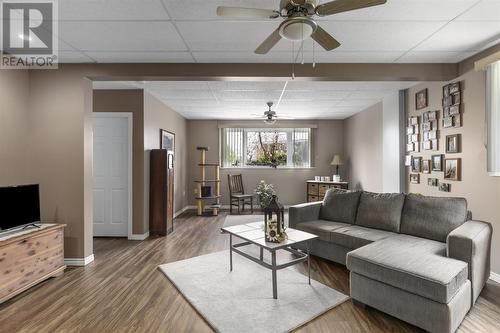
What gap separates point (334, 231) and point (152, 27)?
302cm

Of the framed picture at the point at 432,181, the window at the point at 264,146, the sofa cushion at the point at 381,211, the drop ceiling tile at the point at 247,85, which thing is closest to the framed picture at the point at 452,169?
the framed picture at the point at 432,181

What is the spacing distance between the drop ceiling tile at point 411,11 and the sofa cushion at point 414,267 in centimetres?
210

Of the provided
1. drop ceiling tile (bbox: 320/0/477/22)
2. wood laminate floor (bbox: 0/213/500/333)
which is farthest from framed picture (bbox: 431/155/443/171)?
drop ceiling tile (bbox: 320/0/477/22)

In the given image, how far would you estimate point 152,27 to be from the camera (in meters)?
2.45

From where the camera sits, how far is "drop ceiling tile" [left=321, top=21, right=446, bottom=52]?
93.4 inches

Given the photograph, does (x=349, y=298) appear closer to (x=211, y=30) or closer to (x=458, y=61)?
(x=211, y=30)

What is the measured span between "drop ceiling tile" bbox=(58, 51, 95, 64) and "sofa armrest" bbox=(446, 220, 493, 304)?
4.30 m

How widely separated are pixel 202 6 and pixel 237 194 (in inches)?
201

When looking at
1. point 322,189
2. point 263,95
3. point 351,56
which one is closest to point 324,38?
point 351,56

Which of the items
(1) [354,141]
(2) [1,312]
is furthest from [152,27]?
(1) [354,141]

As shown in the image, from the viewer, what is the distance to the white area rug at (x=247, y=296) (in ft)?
6.86

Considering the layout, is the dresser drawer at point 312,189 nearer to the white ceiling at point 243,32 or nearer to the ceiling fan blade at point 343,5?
the white ceiling at point 243,32

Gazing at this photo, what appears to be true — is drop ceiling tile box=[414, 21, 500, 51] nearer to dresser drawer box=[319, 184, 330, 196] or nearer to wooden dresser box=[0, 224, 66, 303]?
dresser drawer box=[319, 184, 330, 196]

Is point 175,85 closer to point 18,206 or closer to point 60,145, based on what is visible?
point 60,145
